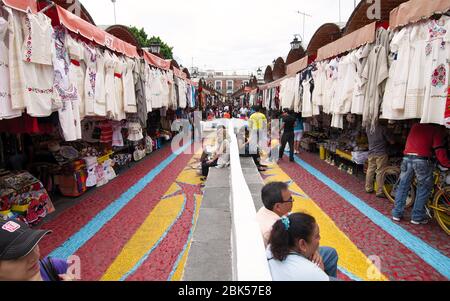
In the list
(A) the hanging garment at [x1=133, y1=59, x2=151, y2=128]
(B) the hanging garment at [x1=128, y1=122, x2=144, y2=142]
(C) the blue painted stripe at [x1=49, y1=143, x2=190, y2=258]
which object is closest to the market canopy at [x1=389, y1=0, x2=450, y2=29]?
(A) the hanging garment at [x1=133, y1=59, x2=151, y2=128]

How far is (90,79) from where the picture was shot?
490cm

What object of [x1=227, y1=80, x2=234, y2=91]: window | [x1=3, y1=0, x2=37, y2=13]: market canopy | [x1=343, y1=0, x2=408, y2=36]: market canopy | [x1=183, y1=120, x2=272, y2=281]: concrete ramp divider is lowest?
[x1=183, y1=120, x2=272, y2=281]: concrete ramp divider

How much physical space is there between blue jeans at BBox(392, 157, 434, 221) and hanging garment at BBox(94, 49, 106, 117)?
16.5 feet

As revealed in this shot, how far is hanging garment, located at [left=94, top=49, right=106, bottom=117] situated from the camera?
5.09 meters

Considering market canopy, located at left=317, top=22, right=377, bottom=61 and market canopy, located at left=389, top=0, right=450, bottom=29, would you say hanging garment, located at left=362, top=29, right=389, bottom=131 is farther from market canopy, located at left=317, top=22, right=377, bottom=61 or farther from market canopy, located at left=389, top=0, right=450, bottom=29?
market canopy, located at left=389, top=0, right=450, bottom=29

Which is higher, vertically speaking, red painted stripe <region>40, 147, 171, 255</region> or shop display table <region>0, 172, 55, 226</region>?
shop display table <region>0, 172, 55, 226</region>

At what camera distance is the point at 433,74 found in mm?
3604

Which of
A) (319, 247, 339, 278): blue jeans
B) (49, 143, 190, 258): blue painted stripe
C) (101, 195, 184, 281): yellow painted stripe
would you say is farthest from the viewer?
(49, 143, 190, 258): blue painted stripe

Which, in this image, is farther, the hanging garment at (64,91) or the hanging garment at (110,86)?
the hanging garment at (110,86)

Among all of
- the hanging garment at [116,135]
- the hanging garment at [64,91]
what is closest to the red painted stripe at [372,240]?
the hanging garment at [64,91]

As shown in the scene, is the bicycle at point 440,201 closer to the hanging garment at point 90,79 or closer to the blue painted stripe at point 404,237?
the blue painted stripe at point 404,237

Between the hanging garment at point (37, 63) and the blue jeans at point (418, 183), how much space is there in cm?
498

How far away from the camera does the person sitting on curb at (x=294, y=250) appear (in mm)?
1897
